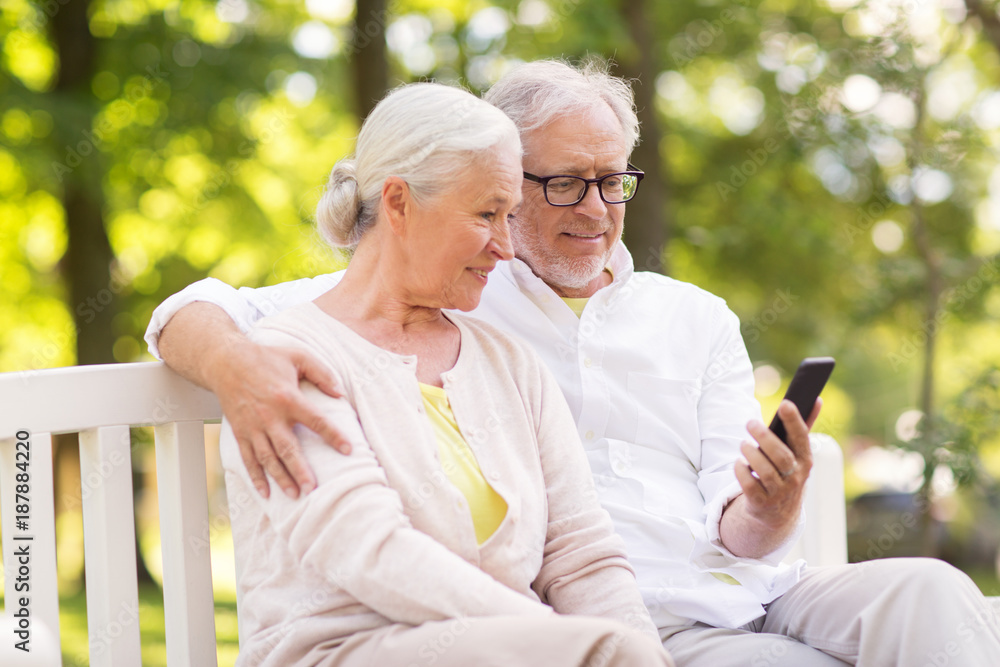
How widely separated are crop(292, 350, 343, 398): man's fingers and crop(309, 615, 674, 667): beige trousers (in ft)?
1.55

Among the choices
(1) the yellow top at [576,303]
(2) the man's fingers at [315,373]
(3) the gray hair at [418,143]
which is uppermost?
(3) the gray hair at [418,143]

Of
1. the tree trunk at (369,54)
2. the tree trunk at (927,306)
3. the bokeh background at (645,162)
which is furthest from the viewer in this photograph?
the tree trunk at (369,54)

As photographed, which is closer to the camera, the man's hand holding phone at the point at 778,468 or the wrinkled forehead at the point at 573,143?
the man's hand holding phone at the point at 778,468

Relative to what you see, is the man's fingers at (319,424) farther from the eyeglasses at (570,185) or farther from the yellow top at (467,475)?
the eyeglasses at (570,185)

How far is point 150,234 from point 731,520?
352 inches

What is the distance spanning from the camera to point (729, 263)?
989 cm

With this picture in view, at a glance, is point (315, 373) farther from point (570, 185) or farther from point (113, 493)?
point (570, 185)

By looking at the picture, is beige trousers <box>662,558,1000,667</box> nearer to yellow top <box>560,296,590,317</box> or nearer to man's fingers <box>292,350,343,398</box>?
yellow top <box>560,296,590,317</box>

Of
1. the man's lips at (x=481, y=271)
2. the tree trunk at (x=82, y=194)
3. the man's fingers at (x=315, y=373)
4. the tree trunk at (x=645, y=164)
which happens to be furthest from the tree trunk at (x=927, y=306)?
the tree trunk at (x=82, y=194)

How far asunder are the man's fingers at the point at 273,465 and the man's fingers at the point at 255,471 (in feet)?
0.05

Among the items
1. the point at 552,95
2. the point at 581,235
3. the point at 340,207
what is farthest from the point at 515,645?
the point at 552,95

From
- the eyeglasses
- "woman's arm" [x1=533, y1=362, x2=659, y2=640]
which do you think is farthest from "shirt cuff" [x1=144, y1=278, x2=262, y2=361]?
the eyeglasses

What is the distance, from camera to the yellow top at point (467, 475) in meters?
2.01

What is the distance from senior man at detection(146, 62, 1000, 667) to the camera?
1995mm
